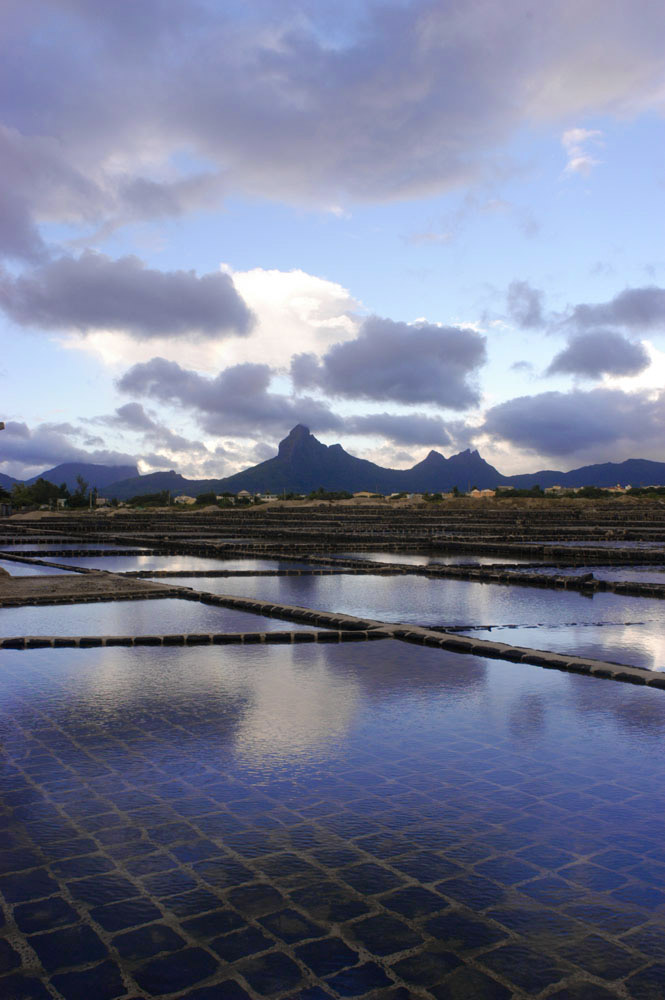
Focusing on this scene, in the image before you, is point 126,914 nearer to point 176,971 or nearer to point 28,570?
point 176,971

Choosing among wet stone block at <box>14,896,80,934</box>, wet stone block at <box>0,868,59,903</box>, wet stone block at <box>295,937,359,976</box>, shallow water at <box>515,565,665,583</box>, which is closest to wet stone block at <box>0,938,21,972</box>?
wet stone block at <box>14,896,80,934</box>

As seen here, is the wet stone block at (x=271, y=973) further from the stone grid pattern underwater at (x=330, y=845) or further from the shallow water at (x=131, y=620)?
the shallow water at (x=131, y=620)

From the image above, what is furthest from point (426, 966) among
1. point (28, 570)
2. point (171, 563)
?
point (171, 563)

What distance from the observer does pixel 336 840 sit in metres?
4.28

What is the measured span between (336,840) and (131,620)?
8.82 m

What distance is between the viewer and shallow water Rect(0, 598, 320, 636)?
11.5 meters

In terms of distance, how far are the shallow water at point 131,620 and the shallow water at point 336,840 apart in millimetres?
4078

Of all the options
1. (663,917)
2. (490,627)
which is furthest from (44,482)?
(663,917)

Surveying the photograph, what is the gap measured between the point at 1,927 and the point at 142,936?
65 cm

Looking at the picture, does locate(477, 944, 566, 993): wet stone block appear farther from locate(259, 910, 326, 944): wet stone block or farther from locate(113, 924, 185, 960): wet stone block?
locate(113, 924, 185, 960): wet stone block

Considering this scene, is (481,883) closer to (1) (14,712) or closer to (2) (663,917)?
(2) (663,917)

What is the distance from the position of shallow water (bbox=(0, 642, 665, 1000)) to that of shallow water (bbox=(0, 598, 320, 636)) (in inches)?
161

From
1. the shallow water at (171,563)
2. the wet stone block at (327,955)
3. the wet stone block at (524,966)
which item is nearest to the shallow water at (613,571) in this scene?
the shallow water at (171,563)

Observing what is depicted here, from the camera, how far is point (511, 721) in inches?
261
